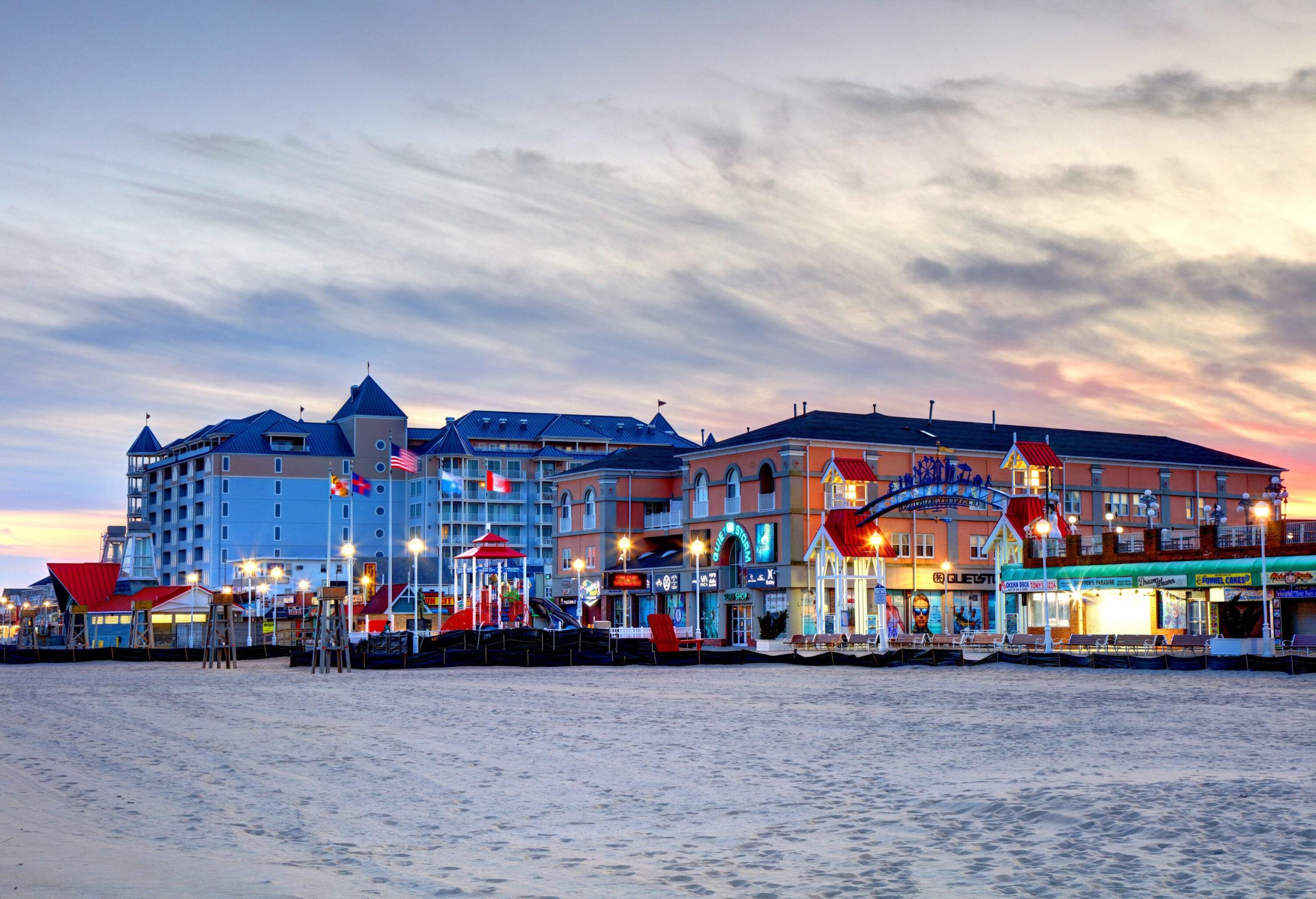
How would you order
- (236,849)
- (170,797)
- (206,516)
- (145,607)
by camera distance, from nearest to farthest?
(236,849) < (170,797) < (145,607) < (206,516)

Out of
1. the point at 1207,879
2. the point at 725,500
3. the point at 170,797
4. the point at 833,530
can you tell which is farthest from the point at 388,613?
the point at 1207,879

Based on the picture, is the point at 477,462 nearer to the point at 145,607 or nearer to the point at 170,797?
the point at 145,607

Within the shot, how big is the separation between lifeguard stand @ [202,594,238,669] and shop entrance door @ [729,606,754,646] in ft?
98.1

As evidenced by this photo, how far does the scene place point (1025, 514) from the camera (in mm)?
66062

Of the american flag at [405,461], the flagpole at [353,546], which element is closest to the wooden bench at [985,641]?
the flagpole at [353,546]

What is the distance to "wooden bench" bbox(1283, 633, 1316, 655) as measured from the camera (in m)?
→ 49.2

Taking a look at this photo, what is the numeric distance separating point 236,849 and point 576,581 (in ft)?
259

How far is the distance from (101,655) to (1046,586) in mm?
41065

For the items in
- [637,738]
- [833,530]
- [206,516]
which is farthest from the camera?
[206,516]

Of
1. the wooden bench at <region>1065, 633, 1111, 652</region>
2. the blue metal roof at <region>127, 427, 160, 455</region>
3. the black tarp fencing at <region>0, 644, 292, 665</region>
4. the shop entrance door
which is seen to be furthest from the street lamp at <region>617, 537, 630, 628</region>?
the blue metal roof at <region>127, 427, 160, 455</region>

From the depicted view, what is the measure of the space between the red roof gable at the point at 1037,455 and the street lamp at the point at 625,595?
2665 centimetres

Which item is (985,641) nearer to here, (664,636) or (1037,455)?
(1037,455)

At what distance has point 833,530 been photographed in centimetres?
6925

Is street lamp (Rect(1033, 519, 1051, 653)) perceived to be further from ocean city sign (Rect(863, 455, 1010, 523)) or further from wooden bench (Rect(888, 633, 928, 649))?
wooden bench (Rect(888, 633, 928, 649))
